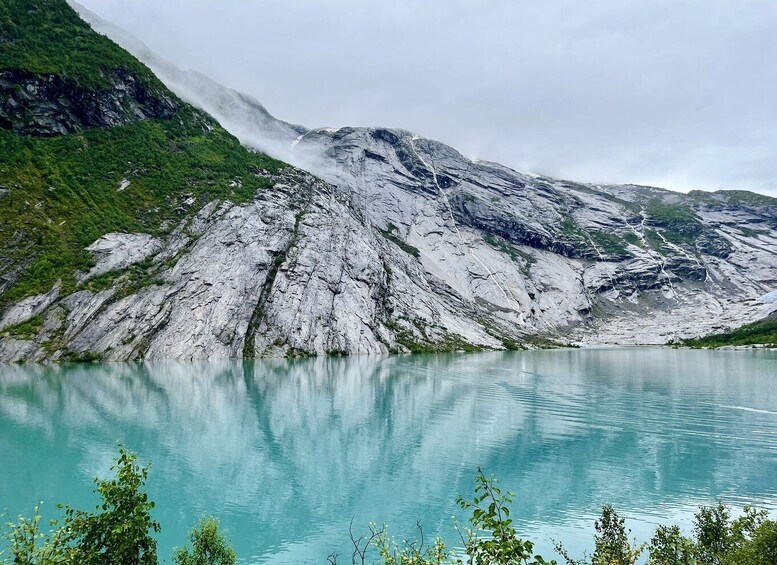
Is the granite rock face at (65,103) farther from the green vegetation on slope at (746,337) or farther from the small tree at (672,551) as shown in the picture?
the green vegetation on slope at (746,337)

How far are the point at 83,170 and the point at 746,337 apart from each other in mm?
207663

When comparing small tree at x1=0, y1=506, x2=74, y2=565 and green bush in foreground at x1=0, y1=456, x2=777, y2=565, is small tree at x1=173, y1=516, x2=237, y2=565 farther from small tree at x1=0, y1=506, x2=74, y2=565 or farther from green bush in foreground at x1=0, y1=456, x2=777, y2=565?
small tree at x1=0, y1=506, x2=74, y2=565

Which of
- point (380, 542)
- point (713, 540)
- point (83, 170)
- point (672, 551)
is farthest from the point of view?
point (83, 170)

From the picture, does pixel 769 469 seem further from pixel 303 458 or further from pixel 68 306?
pixel 68 306

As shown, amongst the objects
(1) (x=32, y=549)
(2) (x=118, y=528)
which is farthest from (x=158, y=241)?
(1) (x=32, y=549)

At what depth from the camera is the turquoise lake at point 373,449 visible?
25.2 metres

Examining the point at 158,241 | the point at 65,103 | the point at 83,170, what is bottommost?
the point at 158,241

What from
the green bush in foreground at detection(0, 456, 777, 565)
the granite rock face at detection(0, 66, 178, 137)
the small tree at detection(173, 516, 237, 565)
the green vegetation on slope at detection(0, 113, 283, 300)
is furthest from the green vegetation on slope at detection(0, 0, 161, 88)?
the green bush in foreground at detection(0, 456, 777, 565)

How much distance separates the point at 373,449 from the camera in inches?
1513

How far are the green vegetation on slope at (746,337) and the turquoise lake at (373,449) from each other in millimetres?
114126

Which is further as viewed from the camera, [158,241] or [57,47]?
[57,47]

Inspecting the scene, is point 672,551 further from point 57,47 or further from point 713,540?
point 57,47

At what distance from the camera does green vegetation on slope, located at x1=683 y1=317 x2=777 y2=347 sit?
537 ft

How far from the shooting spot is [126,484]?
10766 mm
